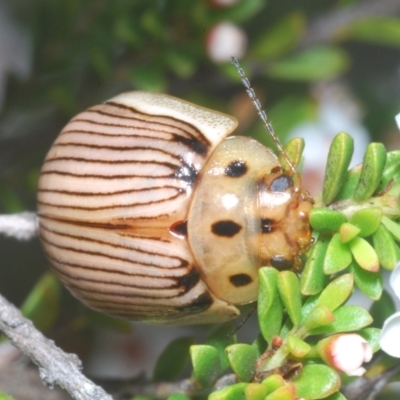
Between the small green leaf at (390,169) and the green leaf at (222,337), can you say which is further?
the green leaf at (222,337)

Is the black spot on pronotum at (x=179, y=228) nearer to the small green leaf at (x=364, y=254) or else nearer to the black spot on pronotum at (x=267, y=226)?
the black spot on pronotum at (x=267, y=226)

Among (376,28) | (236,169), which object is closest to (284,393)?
(236,169)

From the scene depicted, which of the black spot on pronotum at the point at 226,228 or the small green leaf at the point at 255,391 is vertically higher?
the black spot on pronotum at the point at 226,228

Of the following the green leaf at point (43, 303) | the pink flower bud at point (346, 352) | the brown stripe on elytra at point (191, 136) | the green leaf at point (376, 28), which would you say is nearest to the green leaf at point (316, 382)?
the pink flower bud at point (346, 352)

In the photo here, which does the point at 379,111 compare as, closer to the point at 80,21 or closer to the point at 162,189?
the point at 80,21

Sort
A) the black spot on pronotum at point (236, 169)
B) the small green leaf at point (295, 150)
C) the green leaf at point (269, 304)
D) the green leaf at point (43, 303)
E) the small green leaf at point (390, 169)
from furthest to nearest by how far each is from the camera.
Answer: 1. the green leaf at point (43, 303)
2. the black spot on pronotum at point (236, 169)
3. the small green leaf at point (295, 150)
4. the small green leaf at point (390, 169)
5. the green leaf at point (269, 304)

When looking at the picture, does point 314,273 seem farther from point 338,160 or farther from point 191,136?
point 191,136

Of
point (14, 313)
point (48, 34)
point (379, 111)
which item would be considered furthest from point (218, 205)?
point (379, 111)
